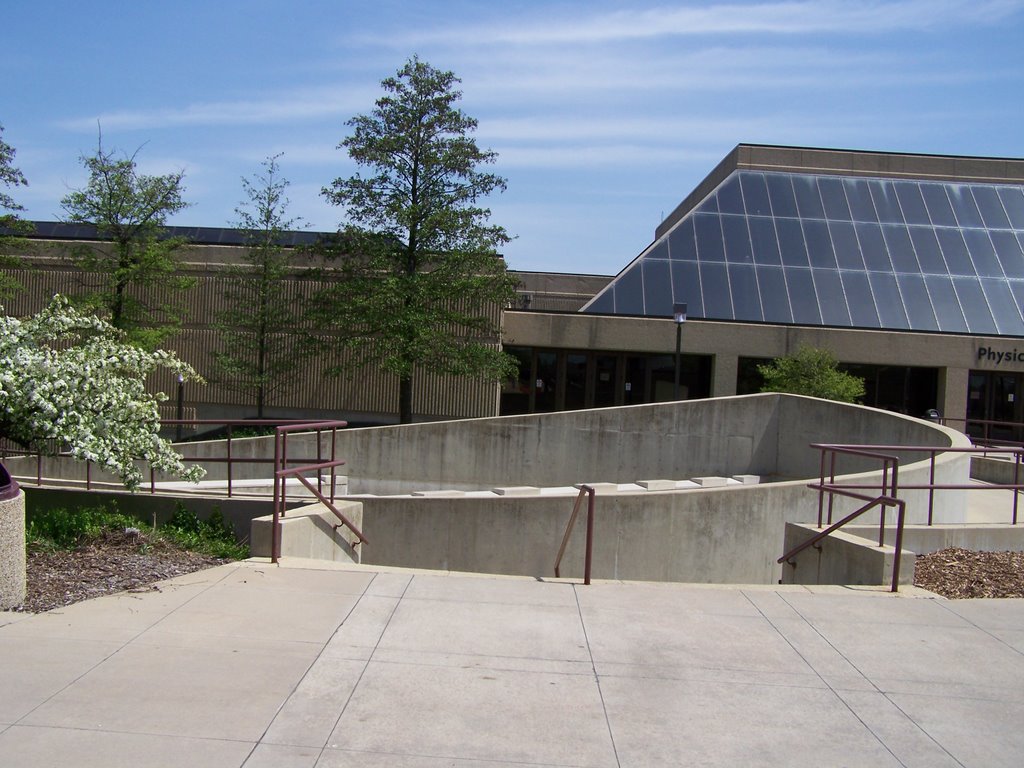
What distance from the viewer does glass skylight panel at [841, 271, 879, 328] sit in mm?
26703

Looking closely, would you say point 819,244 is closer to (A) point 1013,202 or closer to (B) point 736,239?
(B) point 736,239

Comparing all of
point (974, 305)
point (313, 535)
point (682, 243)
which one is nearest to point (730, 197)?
point (682, 243)

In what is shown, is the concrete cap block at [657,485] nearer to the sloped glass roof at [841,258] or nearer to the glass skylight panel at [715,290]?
the sloped glass roof at [841,258]

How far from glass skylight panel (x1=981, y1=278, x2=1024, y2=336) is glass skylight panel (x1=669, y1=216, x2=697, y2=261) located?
8.93 m

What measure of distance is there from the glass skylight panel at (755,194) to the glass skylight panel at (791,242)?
75 centimetres

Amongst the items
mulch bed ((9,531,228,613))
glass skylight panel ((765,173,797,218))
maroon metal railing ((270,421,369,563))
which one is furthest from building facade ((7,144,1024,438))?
mulch bed ((9,531,228,613))

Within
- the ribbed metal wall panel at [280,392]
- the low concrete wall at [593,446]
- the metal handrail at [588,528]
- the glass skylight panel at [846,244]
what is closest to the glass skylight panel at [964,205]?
the glass skylight panel at [846,244]

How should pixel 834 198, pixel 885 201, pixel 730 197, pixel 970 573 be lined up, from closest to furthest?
pixel 970 573 → pixel 730 197 → pixel 834 198 → pixel 885 201

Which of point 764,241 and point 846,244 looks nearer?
point 764,241

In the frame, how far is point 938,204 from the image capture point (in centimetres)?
3216

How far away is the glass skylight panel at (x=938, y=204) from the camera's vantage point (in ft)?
103

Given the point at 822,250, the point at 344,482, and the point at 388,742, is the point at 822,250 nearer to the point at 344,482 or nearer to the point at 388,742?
the point at 344,482

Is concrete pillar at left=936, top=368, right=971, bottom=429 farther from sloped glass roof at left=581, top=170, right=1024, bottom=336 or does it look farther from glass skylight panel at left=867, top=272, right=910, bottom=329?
glass skylight panel at left=867, top=272, right=910, bottom=329

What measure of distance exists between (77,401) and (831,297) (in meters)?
23.6
